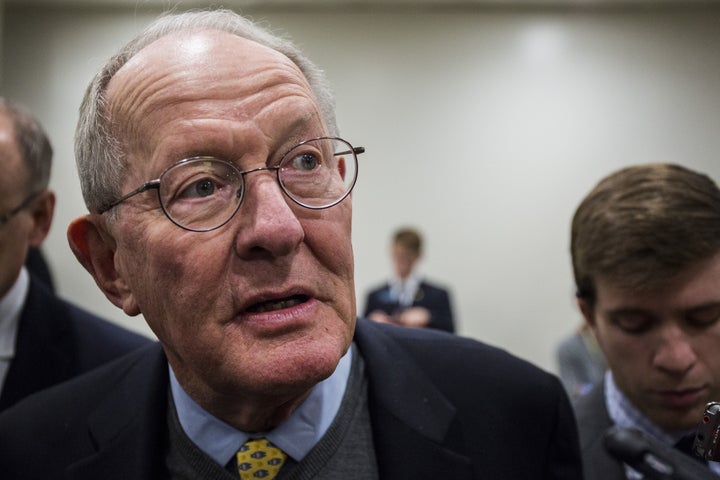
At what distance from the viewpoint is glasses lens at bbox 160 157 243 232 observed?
1136 mm

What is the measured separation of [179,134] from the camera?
1.14 meters

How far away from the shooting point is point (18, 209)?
1.80 m

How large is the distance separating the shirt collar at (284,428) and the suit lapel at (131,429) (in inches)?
2.6

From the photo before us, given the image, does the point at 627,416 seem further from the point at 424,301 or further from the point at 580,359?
the point at 424,301

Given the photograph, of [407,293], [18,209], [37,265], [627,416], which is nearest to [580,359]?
[407,293]

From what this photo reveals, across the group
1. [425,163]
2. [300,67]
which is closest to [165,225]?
[300,67]

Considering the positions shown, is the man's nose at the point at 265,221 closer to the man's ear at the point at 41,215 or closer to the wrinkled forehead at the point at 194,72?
the wrinkled forehead at the point at 194,72

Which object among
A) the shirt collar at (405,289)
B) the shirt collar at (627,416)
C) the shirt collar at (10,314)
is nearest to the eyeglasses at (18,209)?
the shirt collar at (10,314)

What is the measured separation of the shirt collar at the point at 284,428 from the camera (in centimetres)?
125

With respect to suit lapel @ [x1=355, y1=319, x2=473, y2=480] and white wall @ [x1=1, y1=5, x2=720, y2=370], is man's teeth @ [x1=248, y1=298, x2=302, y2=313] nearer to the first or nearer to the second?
suit lapel @ [x1=355, y1=319, x2=473, y2=480]

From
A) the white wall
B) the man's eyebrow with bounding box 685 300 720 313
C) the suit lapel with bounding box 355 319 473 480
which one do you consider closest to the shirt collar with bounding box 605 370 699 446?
the man's eyebrow with bounding box 685 300 720 313

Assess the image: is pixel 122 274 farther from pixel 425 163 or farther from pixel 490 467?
pixel 425 163

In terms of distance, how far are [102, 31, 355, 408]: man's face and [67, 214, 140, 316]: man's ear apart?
0.32ft

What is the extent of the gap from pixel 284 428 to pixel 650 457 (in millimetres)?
666
